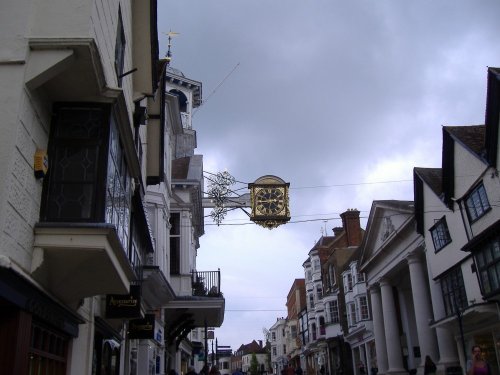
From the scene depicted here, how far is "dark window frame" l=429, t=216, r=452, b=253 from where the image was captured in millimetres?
25136

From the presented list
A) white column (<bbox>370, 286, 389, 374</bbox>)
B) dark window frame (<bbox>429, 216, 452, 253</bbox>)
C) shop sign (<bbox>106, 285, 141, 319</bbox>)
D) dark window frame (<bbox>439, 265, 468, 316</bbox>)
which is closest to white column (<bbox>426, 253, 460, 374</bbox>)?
dark window frame (<bbox>439, 265, 468, 316</bbox>)

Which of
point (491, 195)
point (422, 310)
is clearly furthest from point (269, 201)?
→ point (422, 310)

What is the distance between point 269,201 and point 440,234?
10763mm

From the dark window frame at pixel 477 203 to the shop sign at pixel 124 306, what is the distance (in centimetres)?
1427

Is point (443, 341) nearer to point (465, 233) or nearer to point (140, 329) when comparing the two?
point (465, 233)

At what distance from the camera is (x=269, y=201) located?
19.5 metres

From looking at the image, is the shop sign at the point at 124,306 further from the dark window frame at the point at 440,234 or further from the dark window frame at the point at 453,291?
the dark window frame at the point at 440,234

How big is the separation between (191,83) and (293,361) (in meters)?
60.5

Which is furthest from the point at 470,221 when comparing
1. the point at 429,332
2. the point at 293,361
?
the point at 293,361

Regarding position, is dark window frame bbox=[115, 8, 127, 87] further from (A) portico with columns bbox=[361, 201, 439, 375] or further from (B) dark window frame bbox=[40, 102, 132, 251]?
(A) portico with columns bbox=[361, 201, 439, 375]

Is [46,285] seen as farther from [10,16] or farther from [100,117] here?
[10,16]

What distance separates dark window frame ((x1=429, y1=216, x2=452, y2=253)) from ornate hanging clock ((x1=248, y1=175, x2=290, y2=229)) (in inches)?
374

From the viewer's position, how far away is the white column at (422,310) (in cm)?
2936

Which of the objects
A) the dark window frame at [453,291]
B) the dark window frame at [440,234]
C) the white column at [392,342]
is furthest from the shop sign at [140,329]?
the white column at [392,342]
